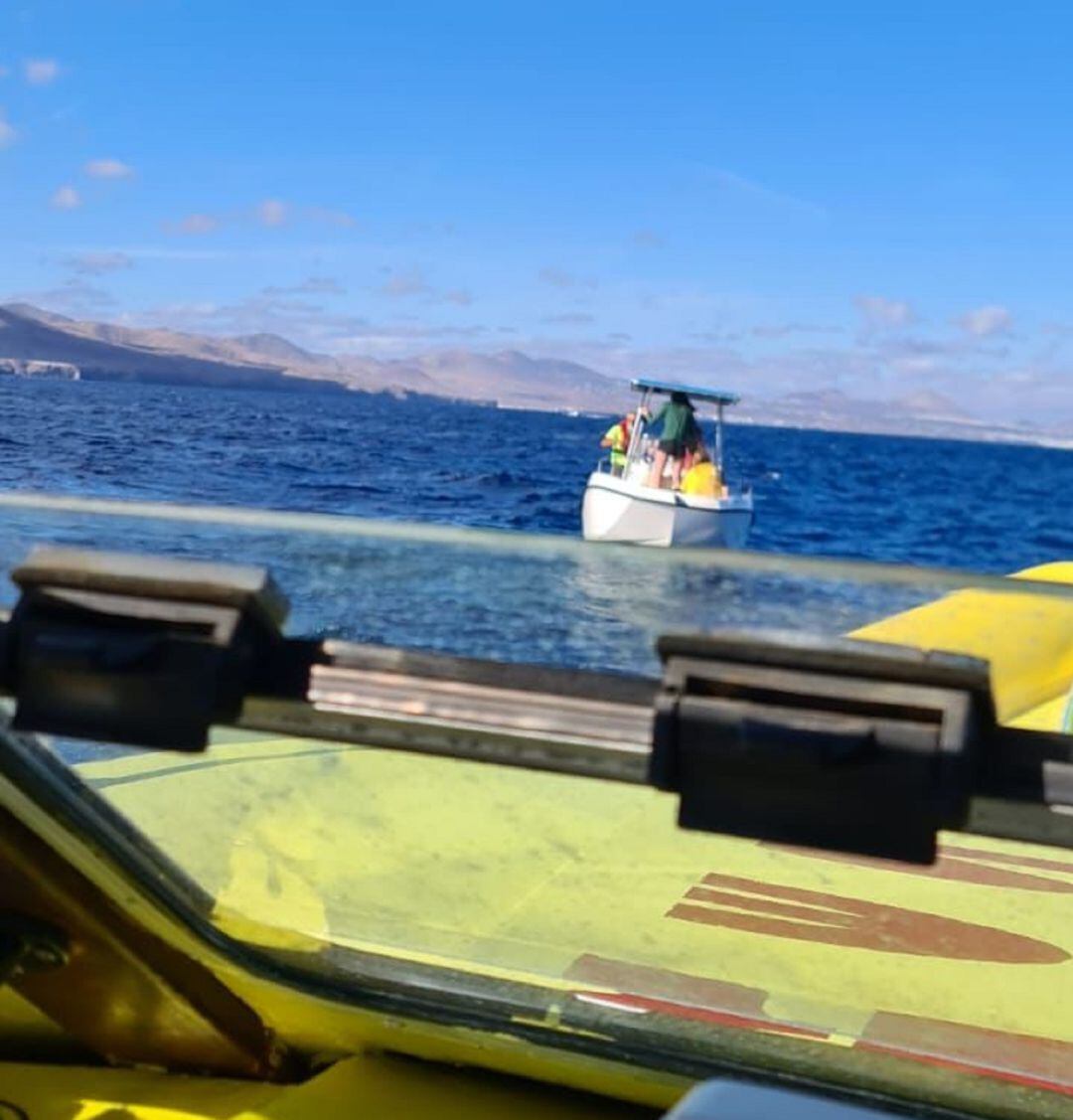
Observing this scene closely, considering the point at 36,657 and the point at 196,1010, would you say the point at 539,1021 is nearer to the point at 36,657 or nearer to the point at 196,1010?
the point at 196,1010

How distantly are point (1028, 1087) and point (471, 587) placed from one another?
39.9 inches

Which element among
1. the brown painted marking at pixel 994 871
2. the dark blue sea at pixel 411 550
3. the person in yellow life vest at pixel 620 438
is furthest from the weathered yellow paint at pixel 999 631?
the person in yellow life vest at pixel 620 438

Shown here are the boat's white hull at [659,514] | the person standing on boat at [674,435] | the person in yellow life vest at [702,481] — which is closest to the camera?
the boat's white hull at [659,514]

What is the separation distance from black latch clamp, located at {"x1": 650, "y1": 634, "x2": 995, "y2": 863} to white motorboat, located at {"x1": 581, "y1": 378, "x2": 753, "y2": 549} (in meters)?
14.9

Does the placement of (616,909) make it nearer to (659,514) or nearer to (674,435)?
(659,514)

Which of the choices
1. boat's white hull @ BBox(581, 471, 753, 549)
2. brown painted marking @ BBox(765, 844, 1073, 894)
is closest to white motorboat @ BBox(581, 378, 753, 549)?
boat's white hull @ BBox(581, 471, 753, 549)

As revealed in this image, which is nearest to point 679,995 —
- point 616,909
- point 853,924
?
point 616,909

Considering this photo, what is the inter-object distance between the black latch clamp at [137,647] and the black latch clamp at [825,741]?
0.43 metres

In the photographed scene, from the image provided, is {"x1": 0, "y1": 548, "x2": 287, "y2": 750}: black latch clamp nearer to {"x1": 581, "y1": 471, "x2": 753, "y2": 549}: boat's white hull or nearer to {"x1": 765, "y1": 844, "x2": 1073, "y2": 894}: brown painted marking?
{"x1": 765, "y1": 844, "x2": 1073, "y2": 894}: brown painted marking

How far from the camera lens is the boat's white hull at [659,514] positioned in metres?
17.4

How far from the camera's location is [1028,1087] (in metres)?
2.09

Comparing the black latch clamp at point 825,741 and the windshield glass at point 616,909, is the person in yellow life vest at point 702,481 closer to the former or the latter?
the windshield glass at point 616,909

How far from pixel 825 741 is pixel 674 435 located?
18.4 metres

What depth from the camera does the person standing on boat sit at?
19.4 m
